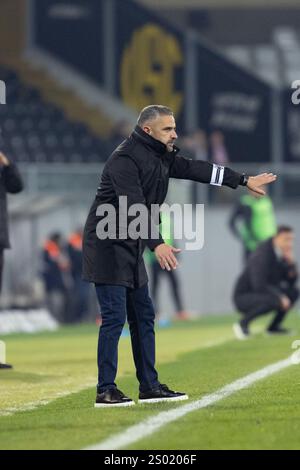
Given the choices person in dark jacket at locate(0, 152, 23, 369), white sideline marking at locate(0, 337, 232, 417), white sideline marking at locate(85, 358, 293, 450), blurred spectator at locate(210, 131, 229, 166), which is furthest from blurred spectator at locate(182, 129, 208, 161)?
white sideline marking at locate(0, 337, 232, 417)

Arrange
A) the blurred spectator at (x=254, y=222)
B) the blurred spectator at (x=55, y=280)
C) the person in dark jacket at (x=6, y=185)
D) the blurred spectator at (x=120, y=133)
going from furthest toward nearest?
the blurred spectator at (x=120, y=133), the blurred spectator at (x=55, y=280), the blurred spectator at (x=254, y=222), the person in dark jacket at (x=6, y=185)

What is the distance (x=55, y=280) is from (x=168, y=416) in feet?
50.5

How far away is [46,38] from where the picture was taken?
31891 millimetres

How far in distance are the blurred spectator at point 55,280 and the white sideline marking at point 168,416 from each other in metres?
12.2

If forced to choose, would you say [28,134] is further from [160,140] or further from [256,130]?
[160,140]

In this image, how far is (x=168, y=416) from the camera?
828cm

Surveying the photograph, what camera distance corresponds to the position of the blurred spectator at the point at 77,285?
2384cm

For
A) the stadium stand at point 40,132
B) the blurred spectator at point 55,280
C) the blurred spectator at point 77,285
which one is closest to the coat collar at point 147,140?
the blurred spectator at point 55,280

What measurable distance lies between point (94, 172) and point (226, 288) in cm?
366

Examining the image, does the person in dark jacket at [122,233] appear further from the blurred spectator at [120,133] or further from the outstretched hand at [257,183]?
the blurred spectator at [120,133]

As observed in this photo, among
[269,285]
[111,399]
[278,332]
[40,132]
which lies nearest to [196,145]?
[40,132]

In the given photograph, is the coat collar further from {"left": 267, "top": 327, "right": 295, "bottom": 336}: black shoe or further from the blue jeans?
{"left": 267, "top": 327, "right": 295, "bottom": 336}: black shoe

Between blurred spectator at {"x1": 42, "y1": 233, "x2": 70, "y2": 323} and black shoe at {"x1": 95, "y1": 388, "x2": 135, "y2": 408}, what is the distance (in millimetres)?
14350

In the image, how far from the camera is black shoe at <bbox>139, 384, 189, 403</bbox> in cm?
926
